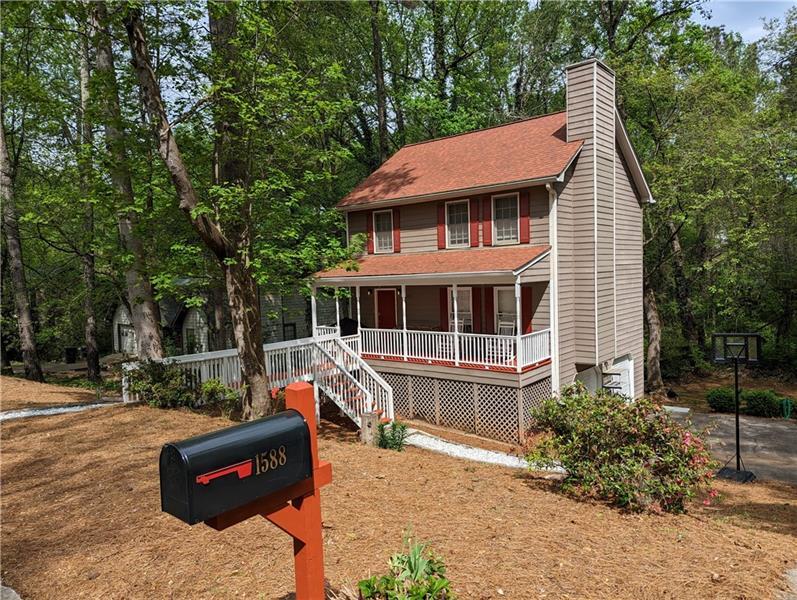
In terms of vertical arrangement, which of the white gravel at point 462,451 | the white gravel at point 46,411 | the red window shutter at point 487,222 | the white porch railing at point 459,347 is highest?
the red window shutter at point 487,222

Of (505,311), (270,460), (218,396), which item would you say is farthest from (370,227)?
(270,460)

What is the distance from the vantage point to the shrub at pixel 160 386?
1069 cm

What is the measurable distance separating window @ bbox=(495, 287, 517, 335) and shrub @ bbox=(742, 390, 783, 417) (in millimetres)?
10100

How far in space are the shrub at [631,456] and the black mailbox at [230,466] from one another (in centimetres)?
564

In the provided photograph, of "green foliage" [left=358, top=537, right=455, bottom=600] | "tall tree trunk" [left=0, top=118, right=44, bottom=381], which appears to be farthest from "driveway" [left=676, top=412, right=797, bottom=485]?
"tall tree trunk" [left=0, top=118, right=44, bottom=381]

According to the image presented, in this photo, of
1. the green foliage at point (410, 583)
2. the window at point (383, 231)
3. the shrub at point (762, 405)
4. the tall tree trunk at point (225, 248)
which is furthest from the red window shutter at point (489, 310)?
the green foliage at point (410, 583)

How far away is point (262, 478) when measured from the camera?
251 cm

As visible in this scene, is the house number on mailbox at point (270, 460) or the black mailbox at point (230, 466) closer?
the black mailbox at point (230, 466)

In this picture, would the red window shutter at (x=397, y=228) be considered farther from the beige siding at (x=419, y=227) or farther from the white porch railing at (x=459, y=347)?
the white porch railing at (x=459, y=347)

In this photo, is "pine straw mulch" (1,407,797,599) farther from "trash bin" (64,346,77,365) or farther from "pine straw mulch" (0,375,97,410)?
"trash bin" (64,346,77,365)

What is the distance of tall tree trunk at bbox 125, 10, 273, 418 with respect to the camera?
9328mm

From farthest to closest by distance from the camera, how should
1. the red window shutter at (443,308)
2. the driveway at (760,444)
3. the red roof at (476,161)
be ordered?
the red window shutter at (443,308) < the red roof at (476,161) < the driveway at (760,444)

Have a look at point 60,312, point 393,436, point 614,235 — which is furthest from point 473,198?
point 60,312

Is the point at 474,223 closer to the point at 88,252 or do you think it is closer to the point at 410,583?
the point at 410,583
